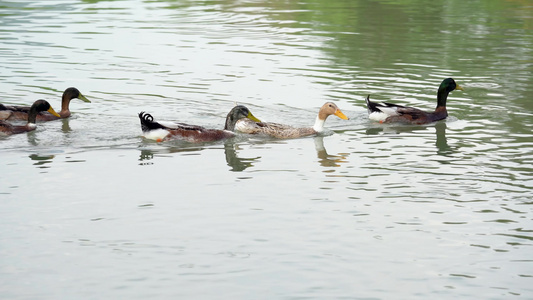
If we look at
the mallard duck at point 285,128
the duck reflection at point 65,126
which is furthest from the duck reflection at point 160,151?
the duck reflection at point 65,126

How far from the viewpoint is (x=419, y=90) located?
Answer: 2425cm

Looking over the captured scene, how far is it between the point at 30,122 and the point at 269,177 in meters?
6.45

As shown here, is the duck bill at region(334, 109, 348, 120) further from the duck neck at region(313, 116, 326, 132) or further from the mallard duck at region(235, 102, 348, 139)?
the duck neck at region(313, 116, 326, 132)

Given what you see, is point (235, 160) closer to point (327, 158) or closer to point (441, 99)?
point (327, 158)

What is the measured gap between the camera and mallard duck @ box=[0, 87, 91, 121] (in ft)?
67.4

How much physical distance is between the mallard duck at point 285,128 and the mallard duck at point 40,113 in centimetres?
427

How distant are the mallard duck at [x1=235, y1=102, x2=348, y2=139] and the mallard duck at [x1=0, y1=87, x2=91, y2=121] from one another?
14.0ft

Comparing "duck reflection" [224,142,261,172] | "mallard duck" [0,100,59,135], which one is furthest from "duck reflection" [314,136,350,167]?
"mallard duck" [0,100,59,135]

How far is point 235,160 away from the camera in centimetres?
1728

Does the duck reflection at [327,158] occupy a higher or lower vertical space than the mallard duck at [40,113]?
lower

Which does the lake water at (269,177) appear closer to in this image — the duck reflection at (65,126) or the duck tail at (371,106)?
the duck reflection at (65,126)

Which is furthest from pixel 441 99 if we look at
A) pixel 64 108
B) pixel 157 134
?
pixel 64 108

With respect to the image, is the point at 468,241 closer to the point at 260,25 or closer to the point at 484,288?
the point at 484,288

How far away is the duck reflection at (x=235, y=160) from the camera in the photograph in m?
16.6
